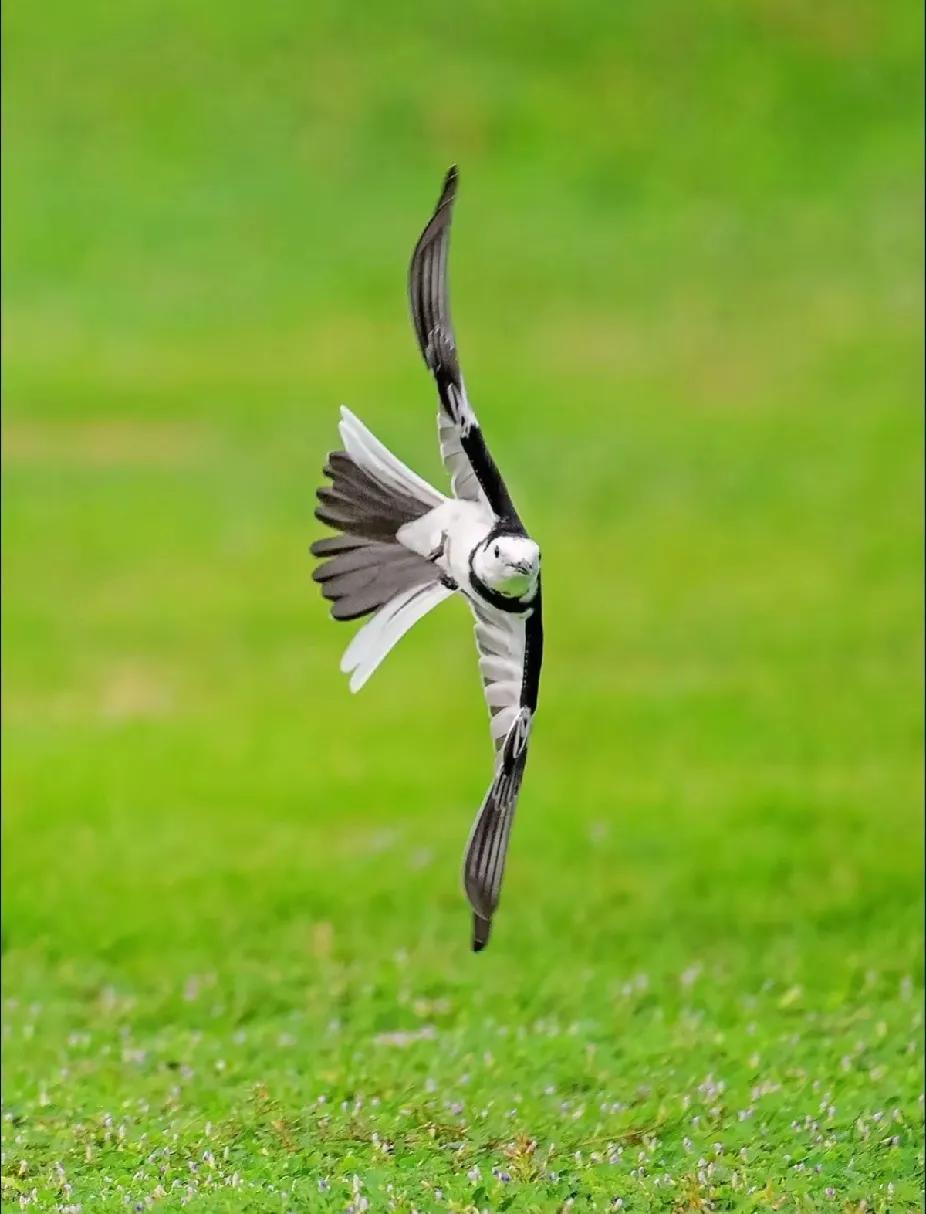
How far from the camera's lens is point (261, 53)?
84.9ft

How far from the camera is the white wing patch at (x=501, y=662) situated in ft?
15.7

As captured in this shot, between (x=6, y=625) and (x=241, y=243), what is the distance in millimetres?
9141

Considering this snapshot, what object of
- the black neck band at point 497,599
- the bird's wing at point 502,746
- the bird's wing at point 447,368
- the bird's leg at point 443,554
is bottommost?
the bird's wing at point 502,746

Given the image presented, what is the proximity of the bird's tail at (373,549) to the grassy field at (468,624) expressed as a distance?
5.26 feet

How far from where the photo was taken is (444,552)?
4805 millimetres

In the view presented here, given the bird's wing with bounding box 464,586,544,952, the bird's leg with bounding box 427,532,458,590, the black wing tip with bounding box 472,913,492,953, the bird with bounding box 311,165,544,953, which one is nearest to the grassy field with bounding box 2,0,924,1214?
the black wing tip with bounding box 472,913,492,953

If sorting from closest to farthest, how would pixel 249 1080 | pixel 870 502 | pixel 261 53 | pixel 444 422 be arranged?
1. pixel 444 422
2. pixel 249 1080
3. pixel 870 502
4. pixel 261 53

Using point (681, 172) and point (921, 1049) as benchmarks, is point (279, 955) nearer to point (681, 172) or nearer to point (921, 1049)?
point (921, 1049)

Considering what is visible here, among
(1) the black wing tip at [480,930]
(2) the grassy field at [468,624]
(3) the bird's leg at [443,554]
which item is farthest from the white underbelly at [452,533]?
(2) the grassy field at [468,624]

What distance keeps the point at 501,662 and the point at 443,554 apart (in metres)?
0.31

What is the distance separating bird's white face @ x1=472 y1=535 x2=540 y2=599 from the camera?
14.6 feet

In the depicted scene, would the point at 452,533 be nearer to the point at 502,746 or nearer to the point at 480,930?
the point at 502,746

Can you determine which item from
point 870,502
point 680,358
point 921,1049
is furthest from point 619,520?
point 921,1049

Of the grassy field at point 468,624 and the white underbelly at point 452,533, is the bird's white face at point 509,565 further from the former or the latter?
the grassy field at point 468,624
